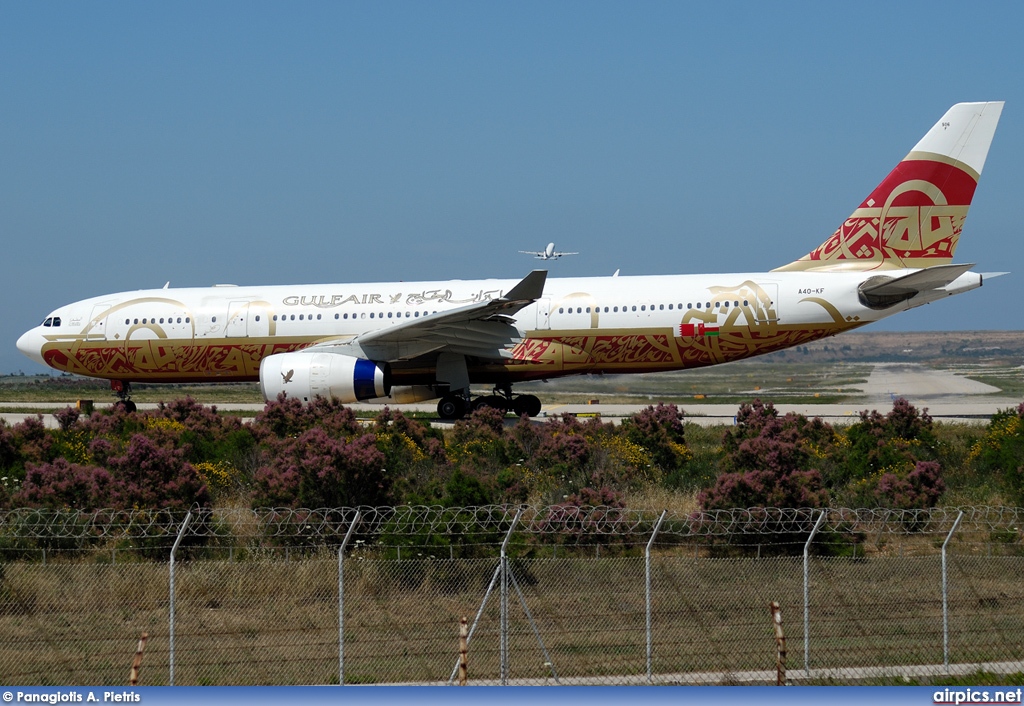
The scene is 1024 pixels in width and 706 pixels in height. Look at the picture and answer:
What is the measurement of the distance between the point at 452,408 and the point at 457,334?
209 centimetres

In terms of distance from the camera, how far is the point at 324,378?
24.5 meters

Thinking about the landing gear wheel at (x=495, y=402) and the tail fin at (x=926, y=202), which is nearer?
the tail fin at (x=926, y=202)

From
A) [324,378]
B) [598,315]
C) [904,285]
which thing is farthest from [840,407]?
[324,378]

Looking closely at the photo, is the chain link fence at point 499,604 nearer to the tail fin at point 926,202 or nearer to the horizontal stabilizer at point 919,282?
the horizontal stabilizer at point 919,282

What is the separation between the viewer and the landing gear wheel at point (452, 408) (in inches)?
1032

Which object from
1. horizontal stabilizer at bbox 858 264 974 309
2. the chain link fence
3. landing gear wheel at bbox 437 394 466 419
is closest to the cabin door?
landing gear wheel at bbox 437 394 466 419

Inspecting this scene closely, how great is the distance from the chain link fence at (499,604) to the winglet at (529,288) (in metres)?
8.26

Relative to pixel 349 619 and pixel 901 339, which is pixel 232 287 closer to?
pixel 349 619

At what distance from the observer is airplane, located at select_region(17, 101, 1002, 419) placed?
24.8 meters

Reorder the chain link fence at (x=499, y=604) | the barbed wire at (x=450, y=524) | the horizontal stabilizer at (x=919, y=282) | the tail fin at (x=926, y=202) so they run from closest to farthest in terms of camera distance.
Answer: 1. the chain link fence at (x=499, y=604)
2. the barbed wire at (x=450, y=524)
3. the horizontal stabilizer at (x=919, y=282)
4. the tail fin at (x=926, y=202)

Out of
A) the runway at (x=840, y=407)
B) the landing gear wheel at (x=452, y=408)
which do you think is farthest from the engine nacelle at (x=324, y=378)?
the runway at (x=840, y=407)

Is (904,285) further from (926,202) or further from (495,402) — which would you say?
(495,402)

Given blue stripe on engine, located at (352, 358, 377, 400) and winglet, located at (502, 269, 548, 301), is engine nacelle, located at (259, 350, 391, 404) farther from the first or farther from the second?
winglet, located at (502, 269, 548, 301)

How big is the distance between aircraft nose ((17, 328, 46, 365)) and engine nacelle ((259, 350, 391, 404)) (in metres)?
8.27
